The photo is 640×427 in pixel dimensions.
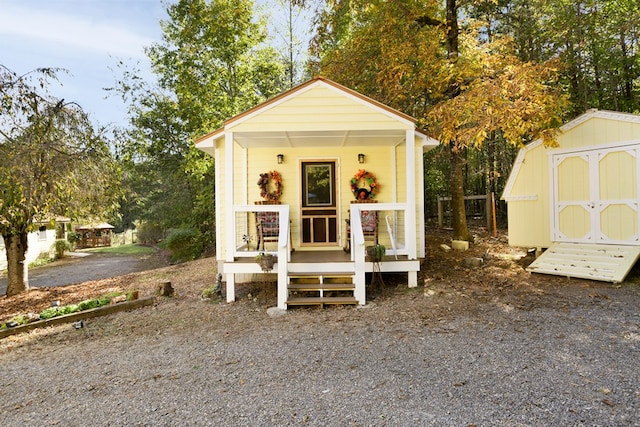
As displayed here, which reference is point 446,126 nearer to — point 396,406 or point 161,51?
point 396,406

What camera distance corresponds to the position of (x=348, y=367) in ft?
11.1

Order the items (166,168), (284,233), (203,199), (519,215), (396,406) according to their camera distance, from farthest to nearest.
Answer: (166,168), (203,199), (519,215), (284,233), (396,406)

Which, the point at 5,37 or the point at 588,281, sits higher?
the point at 5,37

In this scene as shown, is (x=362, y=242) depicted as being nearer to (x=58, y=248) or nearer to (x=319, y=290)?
(x=319, y=290)

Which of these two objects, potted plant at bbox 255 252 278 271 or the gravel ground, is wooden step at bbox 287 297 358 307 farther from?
potted plant at bbox 255 252 278 271

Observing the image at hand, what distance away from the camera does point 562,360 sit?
3.37 m

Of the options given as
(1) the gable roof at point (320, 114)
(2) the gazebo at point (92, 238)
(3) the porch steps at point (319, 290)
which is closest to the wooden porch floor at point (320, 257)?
(3) the porch steps at point (319, 290)

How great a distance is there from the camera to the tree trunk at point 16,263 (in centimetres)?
838

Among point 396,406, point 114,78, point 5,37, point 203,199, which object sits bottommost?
point 396,406

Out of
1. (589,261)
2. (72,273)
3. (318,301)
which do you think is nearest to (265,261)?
(318,301)

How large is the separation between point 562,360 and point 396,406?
6.15ft

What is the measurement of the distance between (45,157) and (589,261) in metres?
9.59

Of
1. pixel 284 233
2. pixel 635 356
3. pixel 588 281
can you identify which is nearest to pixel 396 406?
pixel 635 356

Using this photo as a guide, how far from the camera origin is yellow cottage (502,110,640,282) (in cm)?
630
